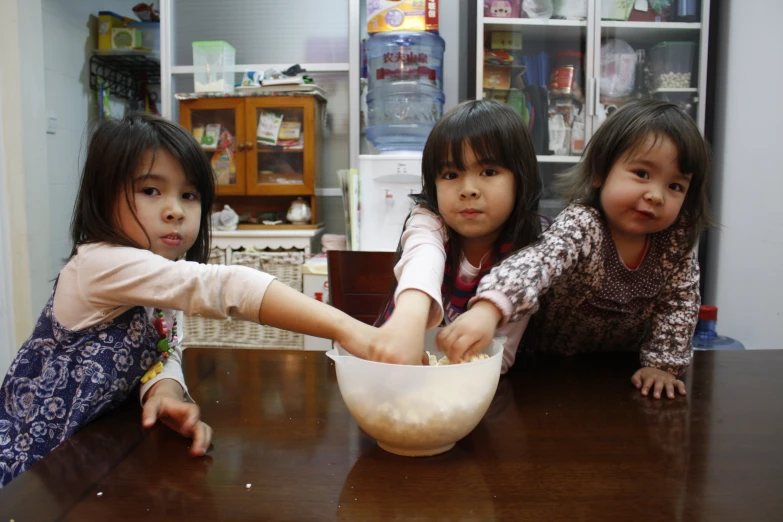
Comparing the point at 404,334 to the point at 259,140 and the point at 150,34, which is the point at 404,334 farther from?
the point at 150,34

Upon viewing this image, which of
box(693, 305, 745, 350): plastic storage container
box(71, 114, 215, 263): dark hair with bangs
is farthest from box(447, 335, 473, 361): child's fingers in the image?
box(693, 305, 745, 350): plastic storage container

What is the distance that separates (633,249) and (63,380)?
0.92 meters

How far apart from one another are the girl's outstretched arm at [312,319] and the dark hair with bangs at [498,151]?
38 cm

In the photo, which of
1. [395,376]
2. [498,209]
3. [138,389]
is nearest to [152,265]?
[138,389]

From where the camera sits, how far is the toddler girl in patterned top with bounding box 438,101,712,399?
867 mm

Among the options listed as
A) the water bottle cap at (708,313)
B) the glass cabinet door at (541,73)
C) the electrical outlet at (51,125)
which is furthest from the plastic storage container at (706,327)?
the electrical outlet at (51,125)

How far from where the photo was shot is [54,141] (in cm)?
297

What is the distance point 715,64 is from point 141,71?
10.2 feet

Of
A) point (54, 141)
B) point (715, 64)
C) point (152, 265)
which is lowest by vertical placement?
point (152, 265)

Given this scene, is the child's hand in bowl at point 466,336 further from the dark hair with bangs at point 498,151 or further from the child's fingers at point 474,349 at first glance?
the dark hair with bangs at point 498,151

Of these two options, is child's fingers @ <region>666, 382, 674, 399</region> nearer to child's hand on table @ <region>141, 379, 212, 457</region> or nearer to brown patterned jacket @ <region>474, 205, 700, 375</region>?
brown patterned jacket @ <region>474, 205, 700, 375</region>

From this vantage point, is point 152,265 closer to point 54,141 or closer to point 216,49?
point 216,49

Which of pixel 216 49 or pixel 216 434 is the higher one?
pixel 216 49

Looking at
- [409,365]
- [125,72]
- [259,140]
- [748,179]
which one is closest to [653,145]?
[409,365]
